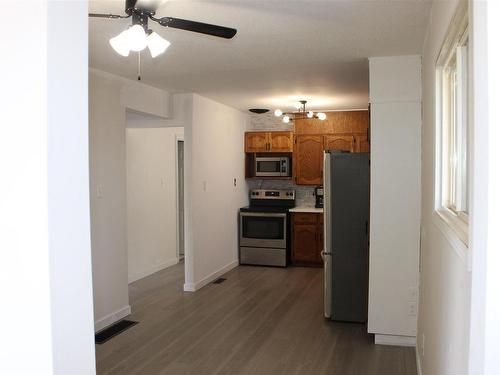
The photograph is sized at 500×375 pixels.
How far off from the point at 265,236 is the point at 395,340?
324cm

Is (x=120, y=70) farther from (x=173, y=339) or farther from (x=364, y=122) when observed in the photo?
(x=364, y=122)

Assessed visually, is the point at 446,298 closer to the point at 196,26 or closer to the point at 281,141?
the point at 196,26

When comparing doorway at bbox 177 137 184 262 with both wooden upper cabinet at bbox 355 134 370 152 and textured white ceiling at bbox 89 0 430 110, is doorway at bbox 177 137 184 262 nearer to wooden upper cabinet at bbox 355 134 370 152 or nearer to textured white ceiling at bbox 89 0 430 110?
textured white ceiling at bbox 89 0 430 110

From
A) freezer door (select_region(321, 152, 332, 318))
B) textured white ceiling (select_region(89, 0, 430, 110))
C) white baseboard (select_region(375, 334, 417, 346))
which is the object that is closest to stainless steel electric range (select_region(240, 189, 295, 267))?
textured white ceiling (select_region(89, 0, 430, 110))

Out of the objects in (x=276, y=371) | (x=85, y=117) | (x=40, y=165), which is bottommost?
(x=276, y=371)

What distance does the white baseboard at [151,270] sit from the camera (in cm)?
608

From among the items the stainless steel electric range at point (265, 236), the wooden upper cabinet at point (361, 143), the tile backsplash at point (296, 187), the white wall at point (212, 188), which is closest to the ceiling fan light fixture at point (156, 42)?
the white wall at point (212, 188)

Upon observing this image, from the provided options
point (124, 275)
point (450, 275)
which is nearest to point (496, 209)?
point (450, 275)

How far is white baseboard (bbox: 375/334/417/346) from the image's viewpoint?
3828 mm

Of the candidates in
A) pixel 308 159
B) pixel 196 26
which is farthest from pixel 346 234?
pixel 308 159

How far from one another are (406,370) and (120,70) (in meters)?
3.54

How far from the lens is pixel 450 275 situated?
68.5 inches

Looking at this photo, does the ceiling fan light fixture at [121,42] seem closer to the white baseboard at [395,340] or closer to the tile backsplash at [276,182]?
the white baseboard at [395,340]

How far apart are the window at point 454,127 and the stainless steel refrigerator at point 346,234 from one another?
1.89m
